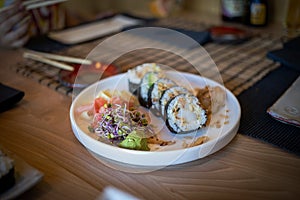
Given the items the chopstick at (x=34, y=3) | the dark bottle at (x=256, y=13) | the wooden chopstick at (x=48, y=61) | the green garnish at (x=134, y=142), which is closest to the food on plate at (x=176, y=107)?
the green garnish at (x=134, y=142)

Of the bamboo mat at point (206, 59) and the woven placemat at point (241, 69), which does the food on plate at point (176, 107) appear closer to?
the woven placemat at point (241, 69)

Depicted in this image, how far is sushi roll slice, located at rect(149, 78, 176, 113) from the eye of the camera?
34.0 inches

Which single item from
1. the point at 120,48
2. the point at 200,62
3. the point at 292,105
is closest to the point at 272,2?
the point at 200,62

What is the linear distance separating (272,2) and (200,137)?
120cm

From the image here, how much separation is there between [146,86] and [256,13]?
2.90ft

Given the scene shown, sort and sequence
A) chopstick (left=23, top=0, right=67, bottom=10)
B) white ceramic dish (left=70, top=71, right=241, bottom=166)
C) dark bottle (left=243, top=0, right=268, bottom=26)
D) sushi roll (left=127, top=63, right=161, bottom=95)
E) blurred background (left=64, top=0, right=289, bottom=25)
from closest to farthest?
white ceramic dish (left=70, top=71, right=241, bottom=166), sushi roll (left=127, top=63, right=161, bottom=95), chopstick (left=23, top=0, right=67, bottom=10), dark bottle (left=243, top=0, right=268, bottom=26), blurred background (left=64, top=0, right=289, bottom=25)

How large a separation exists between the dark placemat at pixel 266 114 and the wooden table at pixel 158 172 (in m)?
0.03

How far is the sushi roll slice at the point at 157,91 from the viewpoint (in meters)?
0.86

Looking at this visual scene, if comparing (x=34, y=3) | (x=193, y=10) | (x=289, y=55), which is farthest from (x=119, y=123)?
(x=193, y=10)

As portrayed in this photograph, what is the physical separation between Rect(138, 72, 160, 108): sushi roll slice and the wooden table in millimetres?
199

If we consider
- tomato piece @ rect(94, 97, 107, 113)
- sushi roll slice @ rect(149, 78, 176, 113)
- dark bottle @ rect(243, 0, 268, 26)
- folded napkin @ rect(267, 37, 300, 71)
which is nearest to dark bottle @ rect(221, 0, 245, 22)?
dark bottle @ rect(243, 0, 268, 26)

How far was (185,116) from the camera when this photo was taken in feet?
2.57

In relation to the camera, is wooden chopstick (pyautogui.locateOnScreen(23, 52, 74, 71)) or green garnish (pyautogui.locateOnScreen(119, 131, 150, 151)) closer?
green garnish (pyautogui.locateOnScreen(119, 131, 150, 151))

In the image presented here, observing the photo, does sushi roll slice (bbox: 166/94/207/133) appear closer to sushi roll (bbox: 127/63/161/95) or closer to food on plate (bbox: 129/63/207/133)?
food on plate (bbox: 129/63/207/133)
